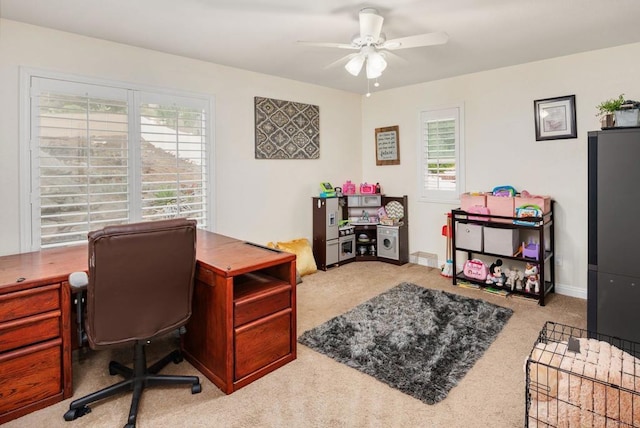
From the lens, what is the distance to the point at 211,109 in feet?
12.5

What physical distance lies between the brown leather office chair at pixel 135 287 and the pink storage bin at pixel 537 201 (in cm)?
320

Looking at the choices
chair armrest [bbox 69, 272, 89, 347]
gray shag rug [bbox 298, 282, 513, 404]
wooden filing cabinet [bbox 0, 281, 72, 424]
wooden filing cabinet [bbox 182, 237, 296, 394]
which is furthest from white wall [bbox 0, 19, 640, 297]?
wooden filing cabinet [bbox 182, 237, 296, 394]

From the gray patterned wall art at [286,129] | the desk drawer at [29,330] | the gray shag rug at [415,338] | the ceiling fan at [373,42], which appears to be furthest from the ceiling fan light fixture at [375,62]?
the desk drawer at [29,330]

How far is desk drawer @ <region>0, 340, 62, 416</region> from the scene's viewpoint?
1.92 metres

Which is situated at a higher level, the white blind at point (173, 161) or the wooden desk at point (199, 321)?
the white blind at point (173, 161)

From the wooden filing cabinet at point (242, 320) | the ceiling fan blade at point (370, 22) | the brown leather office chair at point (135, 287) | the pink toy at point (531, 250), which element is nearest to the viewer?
the brown leather office chair at point (135, 287)

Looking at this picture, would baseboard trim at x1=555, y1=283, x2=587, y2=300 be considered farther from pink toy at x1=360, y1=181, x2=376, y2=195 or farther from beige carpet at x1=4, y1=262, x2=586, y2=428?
pink toy at x1=360, y1=181, x2=376, y2=195

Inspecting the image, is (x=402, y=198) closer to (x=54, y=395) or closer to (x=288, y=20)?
(x=288, y=20)

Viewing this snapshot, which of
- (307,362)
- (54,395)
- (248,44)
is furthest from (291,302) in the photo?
(248,44)

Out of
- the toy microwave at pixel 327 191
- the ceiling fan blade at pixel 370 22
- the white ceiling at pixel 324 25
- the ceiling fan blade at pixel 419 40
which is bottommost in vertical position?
the toy microwave at pixel 327 191

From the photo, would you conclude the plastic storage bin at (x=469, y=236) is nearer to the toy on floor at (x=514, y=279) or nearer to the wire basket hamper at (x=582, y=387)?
the toy on floor at (x=514, y=279)

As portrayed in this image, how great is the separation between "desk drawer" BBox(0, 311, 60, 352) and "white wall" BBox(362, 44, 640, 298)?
412 cm

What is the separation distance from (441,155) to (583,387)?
3575 mm

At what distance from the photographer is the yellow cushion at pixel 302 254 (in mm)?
4418
